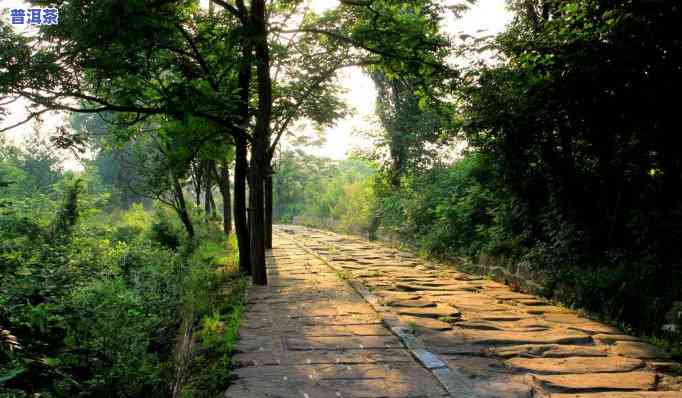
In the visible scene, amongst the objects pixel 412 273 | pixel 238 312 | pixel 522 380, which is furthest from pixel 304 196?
pixel 522 380

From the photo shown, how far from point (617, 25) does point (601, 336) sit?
12.6 ft

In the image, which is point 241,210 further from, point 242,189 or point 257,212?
point 257,212

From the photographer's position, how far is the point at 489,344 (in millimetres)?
5957

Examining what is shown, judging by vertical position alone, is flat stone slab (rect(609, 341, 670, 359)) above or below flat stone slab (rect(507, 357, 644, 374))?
above

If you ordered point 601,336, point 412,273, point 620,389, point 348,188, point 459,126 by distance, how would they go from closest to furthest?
1. point 620,389
2. point 601,336
3. point 459,126
4. point 412,273
5. point 348,188

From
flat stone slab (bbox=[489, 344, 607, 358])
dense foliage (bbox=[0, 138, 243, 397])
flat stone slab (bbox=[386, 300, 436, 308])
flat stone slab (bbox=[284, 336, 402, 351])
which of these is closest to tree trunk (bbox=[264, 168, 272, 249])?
dense foliage (bbox=[0, 138, 243, 397])

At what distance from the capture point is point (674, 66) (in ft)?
20.4

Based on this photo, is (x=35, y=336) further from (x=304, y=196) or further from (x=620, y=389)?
(x=304, y=196)

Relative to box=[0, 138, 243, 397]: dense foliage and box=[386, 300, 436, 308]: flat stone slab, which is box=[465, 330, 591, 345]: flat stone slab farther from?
box=[0, 138, 243, 397]: dense foliage

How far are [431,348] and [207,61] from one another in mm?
8257

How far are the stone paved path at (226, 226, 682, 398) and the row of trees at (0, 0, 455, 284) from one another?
2.95m

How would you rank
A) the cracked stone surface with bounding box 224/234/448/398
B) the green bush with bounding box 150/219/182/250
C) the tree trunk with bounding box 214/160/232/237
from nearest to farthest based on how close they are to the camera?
the cracked stone surface with bounding box 224/234/448/398, the tree trunk with bounding box 214/160/232/237, the green bush with bounding box 150/219/182/250

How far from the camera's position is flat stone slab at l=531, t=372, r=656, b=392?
4524 millimetres

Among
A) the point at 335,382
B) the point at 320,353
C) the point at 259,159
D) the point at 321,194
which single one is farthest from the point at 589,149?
the point at 321,194
